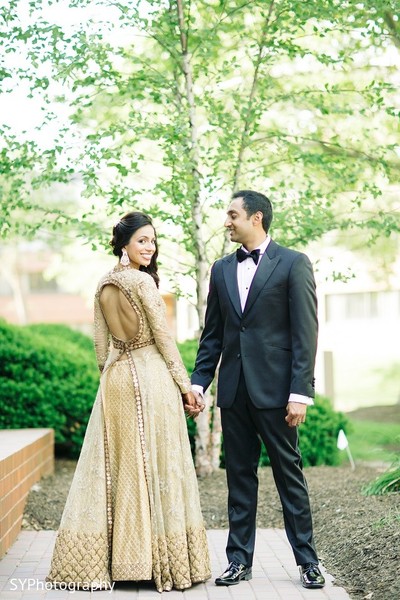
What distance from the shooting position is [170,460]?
5605mm

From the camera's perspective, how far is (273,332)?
5.62 m

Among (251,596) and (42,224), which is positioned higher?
(42,224)

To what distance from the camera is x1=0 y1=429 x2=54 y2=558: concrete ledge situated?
22.0 feet

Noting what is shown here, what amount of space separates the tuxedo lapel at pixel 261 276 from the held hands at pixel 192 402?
1.83 ft

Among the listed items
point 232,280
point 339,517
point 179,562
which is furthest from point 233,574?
point 339,517

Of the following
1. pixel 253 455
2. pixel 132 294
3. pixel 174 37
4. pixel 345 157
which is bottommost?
pixel 253 455

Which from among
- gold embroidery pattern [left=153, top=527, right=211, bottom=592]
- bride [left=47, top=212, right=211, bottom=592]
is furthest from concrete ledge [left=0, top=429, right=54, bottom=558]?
gold embroidery pattern [left=153, top=527, right=211, bottom=592]

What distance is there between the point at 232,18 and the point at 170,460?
4.88 m

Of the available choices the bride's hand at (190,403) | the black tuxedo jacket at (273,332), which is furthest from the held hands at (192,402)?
the black tuxedo jacket at (273,332)

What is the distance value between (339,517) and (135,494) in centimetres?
223

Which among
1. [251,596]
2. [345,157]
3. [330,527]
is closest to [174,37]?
[345,157]

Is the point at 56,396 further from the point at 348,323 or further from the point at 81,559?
the point at 348,323

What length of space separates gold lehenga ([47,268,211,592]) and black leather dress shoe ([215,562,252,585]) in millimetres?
90

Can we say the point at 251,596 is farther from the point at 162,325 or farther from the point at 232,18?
the point at 232,18
